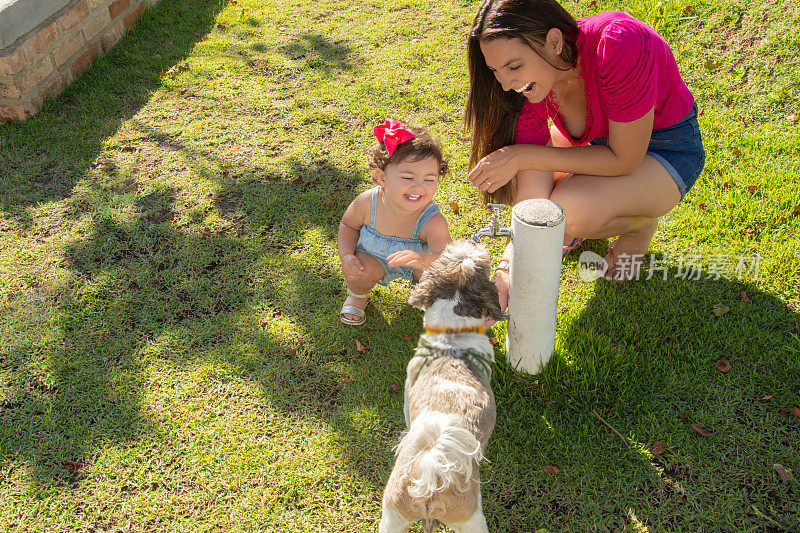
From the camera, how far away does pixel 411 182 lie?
3299 mm

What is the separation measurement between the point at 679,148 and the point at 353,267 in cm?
203

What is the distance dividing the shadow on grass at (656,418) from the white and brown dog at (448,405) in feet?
2.03

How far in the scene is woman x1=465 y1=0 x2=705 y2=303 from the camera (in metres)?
2.96

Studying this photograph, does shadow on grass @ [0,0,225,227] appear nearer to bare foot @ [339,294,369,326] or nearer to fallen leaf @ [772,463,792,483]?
bare foot @ [339,294,369,326]

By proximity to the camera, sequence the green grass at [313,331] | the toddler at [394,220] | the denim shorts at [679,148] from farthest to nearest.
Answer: the denim shorts at [679,148] → the toddler at [394,220] → the green grass at [313,331]

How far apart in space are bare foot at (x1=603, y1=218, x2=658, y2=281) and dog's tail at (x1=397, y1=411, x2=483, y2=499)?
2148 mm

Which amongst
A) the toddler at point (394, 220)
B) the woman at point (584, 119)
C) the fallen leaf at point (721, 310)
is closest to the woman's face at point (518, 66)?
the woman at point (584, 119)

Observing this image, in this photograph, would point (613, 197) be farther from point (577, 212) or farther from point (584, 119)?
point (584, 119)

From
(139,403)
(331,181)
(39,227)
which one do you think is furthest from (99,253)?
(331,181)

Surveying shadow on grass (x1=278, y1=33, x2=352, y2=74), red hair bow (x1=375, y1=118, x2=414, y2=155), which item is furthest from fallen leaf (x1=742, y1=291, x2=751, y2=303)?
shadow on grass (x1=278, y1=33, x2=352, y2=74)

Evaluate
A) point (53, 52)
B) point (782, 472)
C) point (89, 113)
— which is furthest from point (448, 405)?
point (53, 52)

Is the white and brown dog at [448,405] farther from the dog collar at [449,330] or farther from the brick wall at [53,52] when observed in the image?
the brick wall at [53,52]

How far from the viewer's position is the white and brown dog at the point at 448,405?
2.03m

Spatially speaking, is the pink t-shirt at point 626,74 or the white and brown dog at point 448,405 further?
the pink t-shirt at point 626,74
